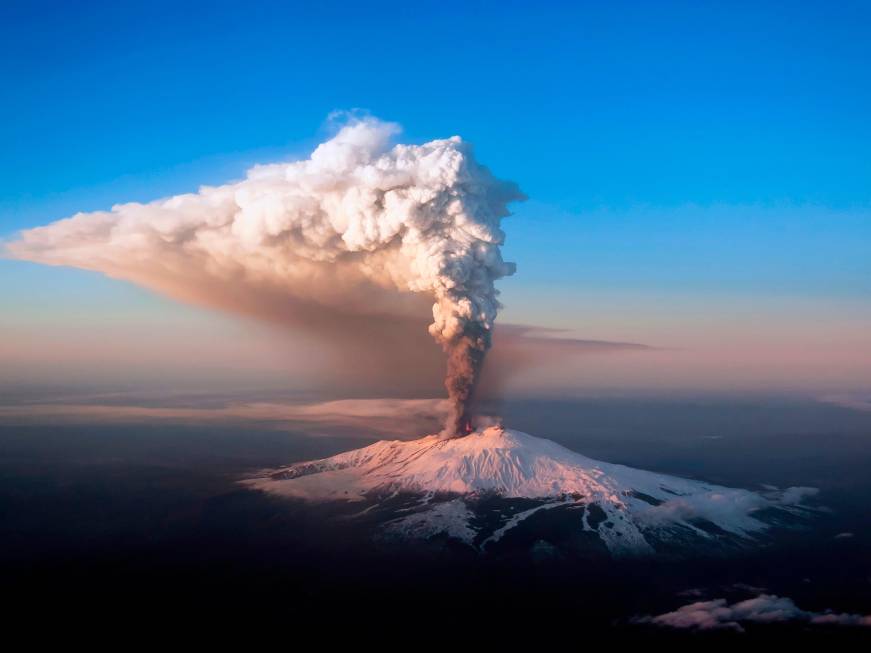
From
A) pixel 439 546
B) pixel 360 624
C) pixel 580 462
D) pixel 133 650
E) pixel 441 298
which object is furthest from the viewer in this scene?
pixel 580 462

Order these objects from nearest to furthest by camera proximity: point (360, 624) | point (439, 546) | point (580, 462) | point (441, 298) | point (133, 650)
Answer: point (133, 650)
point (360, 624)
point (439, 546)
point (441, 298)
point (580, 462)

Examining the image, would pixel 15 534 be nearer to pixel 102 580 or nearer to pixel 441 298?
pixel 102 580

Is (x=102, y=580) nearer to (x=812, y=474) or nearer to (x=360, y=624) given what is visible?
(x=360, y=624)

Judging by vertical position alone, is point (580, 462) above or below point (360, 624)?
above

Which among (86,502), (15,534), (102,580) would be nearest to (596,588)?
(102,580)

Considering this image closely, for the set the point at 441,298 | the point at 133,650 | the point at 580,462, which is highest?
the point at 441,298

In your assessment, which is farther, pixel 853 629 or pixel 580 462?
pixel 580 462

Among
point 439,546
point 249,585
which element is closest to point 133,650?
point 249,585
